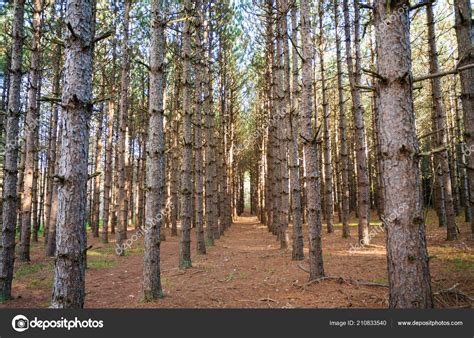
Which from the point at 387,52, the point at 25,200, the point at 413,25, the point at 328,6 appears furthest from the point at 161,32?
the point at 413,25

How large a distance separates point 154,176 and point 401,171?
4.13 m

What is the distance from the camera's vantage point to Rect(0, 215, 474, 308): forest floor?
16.7ft

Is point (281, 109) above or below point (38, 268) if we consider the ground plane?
above

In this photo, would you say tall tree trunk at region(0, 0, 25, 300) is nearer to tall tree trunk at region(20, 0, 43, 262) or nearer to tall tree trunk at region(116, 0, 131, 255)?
tall tree trunk at region(20, 0, 43, 262)

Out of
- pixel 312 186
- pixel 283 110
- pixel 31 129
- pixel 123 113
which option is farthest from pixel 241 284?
pixel 123 113

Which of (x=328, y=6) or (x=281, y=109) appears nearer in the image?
(x=281, y=109)

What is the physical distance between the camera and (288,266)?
803 centimetres

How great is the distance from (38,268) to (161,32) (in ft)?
26.4

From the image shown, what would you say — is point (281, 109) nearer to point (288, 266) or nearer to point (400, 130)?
point (288, 266)

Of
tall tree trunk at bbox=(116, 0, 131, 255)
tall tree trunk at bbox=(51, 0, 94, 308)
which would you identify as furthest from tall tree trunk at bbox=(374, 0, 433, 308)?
tall tree trunk at bbox=(116, 0, 131, 255)

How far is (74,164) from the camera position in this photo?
3.54 meters


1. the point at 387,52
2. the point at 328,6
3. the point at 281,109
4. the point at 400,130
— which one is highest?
the point at 328,6

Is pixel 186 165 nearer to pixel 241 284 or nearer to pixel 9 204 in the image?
pixel 241 284

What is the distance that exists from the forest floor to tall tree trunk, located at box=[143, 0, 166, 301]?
0.47 m
